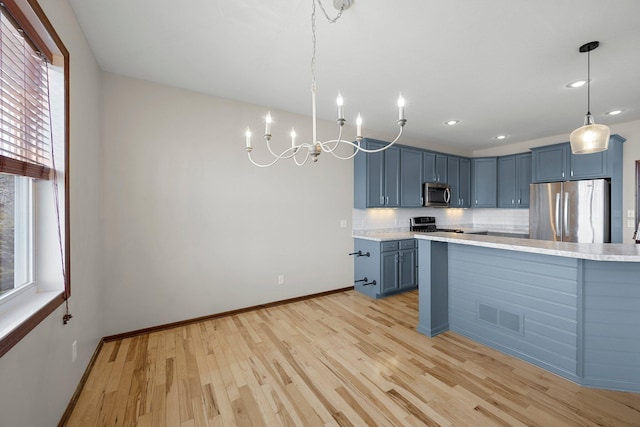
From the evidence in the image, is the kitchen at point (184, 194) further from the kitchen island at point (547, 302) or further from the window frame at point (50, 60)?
the kitchen island at point (547, 302)

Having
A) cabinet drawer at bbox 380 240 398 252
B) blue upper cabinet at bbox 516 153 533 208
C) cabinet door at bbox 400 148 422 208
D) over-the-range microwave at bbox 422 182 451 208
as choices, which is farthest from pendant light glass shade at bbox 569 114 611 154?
blue upper cabinet at bbox 516 153 533 208

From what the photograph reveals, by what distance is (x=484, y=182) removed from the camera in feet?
18.2

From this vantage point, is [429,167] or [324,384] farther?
[429,167]

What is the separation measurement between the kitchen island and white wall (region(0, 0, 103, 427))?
9.63 ft

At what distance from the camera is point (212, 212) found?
3.16 m

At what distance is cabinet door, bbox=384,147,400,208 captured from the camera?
4.33 m

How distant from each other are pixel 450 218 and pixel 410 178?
193 centimetres

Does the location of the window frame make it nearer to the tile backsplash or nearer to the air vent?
the air vent

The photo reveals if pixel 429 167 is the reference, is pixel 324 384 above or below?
below

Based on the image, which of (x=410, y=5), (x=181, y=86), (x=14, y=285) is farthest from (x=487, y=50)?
(x=14, y=285)

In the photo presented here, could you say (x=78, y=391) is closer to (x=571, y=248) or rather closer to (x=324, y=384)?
(x=324, y=384)

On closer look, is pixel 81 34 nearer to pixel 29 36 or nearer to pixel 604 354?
pixel 29 36

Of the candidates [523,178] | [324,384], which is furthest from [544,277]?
[523,178]

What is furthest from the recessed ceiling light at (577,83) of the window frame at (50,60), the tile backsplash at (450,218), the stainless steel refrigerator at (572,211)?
the window frame at (50,60)
